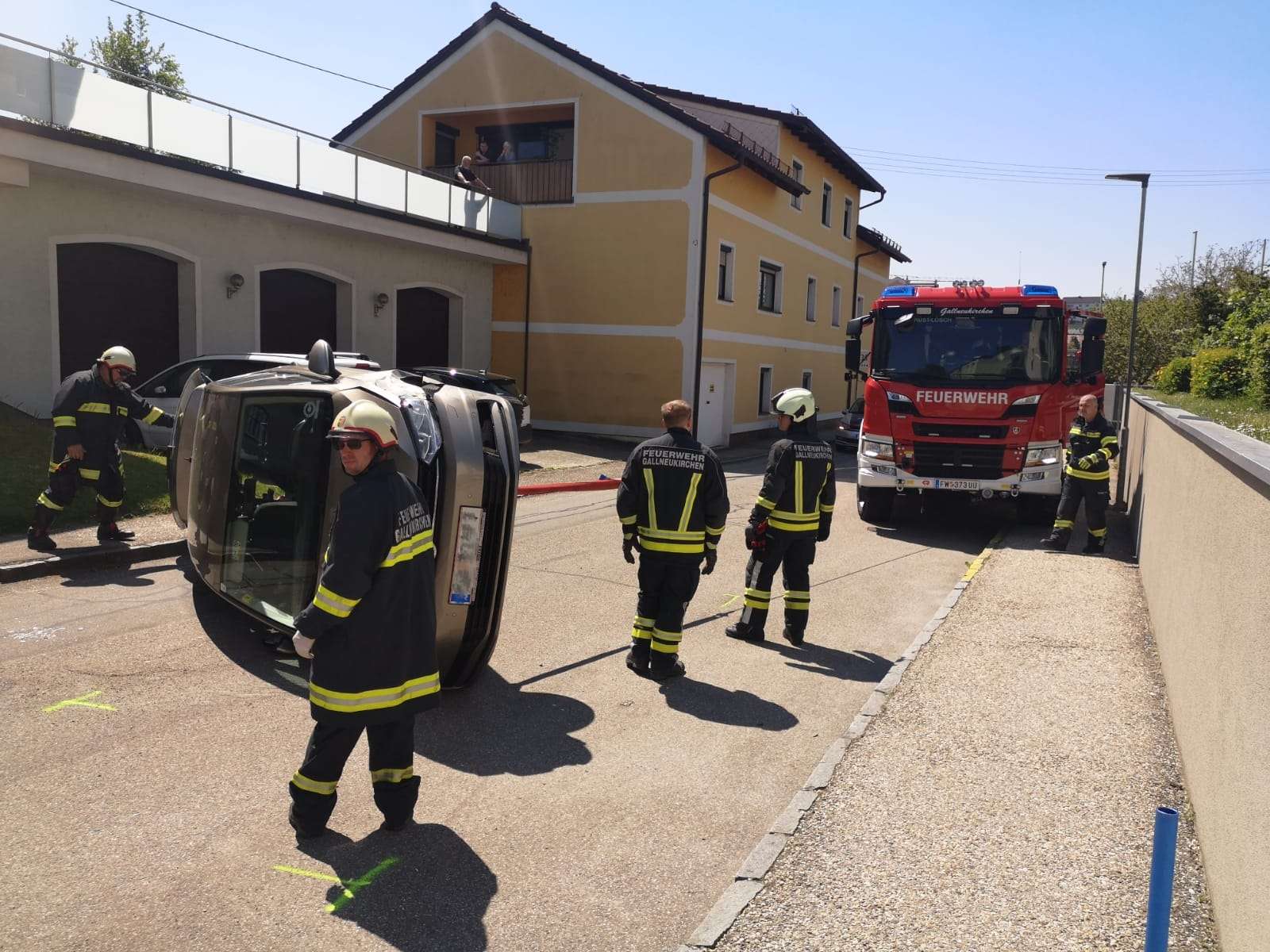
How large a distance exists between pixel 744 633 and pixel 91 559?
570 cm

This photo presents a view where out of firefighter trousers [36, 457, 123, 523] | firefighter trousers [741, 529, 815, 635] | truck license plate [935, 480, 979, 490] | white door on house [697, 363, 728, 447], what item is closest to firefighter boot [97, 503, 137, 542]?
firefighter trousers [36, 457, 123, 523]

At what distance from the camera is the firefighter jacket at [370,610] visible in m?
3.90

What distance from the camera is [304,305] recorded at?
59.5 ft

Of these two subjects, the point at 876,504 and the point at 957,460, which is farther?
the point at 876,504

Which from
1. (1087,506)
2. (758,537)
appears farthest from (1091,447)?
(758,537)

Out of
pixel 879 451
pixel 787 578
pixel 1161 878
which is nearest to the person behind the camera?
pixel 1161 878

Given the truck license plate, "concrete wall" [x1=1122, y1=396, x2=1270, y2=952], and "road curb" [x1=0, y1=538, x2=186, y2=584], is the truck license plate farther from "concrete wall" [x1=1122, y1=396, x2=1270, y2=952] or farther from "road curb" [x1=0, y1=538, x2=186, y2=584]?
"road curb" [x1=0, y1=538, x2=186, y2=584]

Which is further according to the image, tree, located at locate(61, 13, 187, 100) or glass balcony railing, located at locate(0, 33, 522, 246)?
tree, located at locate(61, 13, 187, 100)

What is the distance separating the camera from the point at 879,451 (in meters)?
12.5

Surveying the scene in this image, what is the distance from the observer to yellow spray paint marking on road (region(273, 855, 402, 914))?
12.2 feet

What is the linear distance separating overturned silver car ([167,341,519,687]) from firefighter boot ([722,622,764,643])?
7.45ft

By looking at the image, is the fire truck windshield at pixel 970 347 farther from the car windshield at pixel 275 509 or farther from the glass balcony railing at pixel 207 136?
the glass balcony railing at pixel 207 136

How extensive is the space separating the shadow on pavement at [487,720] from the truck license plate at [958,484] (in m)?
7.48

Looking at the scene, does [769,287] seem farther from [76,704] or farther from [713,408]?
[76,704]
